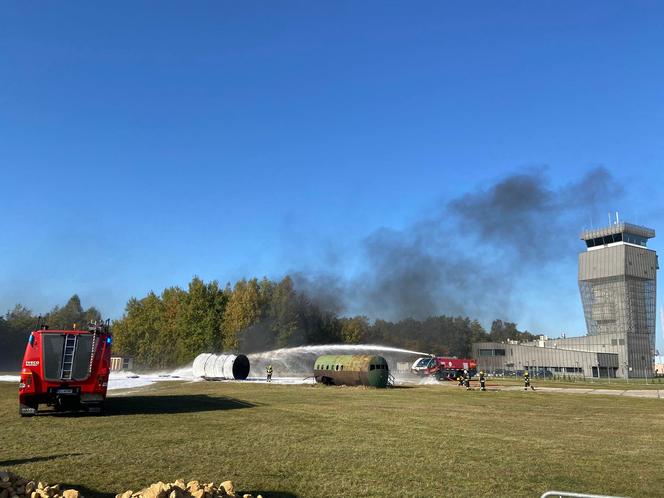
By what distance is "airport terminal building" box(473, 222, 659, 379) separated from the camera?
411ft

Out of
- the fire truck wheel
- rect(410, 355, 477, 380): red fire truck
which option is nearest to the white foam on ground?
the fire truck wheel

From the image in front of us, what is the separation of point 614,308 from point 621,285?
7282 millimetres

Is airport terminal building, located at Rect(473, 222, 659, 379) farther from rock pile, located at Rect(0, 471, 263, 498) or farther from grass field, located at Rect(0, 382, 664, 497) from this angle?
rock pile, located at Rect(0, 471, 263, 498)

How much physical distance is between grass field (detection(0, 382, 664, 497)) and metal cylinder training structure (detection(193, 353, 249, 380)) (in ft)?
98.0

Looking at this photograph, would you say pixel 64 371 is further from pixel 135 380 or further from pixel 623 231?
pixel 623 231

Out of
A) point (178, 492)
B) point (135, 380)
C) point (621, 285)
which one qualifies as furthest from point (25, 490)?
point (621, 285)

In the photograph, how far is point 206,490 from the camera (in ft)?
21.6

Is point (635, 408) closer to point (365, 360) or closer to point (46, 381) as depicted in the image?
point (365, 360)

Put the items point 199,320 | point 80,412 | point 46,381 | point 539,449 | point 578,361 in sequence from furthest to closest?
1. point 578,361
2. point 199,320
3. point 80,412
4. point 46,381
5. point 539,449

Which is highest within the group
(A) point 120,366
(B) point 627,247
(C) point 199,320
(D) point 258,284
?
(B) point 627,247

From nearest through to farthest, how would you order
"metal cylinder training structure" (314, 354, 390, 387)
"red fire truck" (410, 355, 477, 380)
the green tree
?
1. "metal cylinder training structure" (314, 354, 390, 387)
2. "red fire truck" (410, 355, 477, 380)
3. the green tree

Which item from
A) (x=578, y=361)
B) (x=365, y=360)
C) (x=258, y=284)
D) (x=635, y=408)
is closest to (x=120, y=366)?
(x=258, y=284)

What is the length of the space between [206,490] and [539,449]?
9.81m

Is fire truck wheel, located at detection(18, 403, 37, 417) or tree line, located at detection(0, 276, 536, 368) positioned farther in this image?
tree line, located at detection(0, 276, 536, 368)
